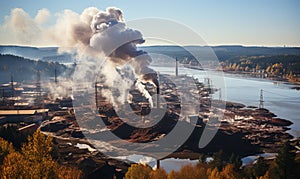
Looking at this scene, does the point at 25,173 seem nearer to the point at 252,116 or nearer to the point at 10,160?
the point at 10,160

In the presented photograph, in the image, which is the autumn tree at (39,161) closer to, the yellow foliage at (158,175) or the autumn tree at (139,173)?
the autumn tree at (139,173)

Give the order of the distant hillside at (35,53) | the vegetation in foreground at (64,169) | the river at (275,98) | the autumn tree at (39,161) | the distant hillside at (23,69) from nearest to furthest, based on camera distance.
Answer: the autumn tree at (39,161)
the vegetation in foreground at (64,169)
the river at (275,98)
the distant hillside at (23,69)
the distant hillside at (35,53)

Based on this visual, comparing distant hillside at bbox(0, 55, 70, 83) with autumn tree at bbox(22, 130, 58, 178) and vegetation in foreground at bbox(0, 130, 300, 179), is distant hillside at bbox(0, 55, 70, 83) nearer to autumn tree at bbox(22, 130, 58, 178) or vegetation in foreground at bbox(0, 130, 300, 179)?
vegetation in foreground at bbox(0, 130, 300, 179)

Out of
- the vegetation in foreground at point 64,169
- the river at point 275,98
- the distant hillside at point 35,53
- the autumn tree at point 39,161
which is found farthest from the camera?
the distant hillside at point 35,53

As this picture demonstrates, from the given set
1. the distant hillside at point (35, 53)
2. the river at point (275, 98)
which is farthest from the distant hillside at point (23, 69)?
the river at point (275, 98)

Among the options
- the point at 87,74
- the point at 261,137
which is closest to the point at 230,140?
the point at 261,137

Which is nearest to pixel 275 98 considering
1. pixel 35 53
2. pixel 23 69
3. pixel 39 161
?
pixel 39 161

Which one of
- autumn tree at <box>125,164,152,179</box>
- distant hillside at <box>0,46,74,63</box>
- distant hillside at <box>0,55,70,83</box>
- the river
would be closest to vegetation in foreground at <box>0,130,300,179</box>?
autumn tree at <box>125,164,152,179</box>

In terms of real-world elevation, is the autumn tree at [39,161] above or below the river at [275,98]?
above
